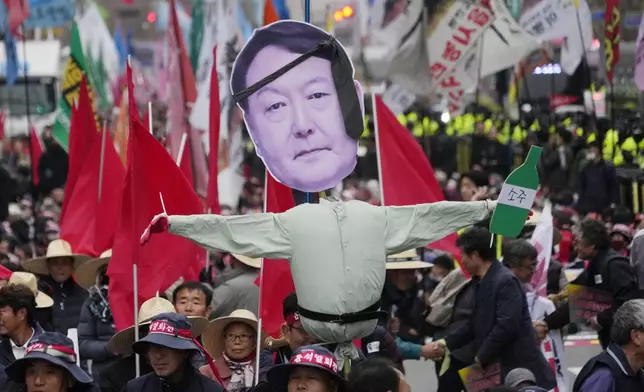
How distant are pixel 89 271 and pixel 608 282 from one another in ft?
11.9

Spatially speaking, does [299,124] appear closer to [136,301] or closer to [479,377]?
[136,301]

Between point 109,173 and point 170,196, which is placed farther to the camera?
point 109,173

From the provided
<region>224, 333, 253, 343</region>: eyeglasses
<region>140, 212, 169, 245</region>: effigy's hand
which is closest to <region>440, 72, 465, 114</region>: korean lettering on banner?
<region>224, 333, 253, 343</region>: eyeglasses

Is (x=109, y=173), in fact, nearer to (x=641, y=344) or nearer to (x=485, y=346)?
(x=485, y=346)

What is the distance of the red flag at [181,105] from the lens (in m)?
15.5

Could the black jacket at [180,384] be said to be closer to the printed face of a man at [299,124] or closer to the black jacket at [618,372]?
the printed face of a man at [299,124]

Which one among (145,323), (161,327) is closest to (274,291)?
(145,323)

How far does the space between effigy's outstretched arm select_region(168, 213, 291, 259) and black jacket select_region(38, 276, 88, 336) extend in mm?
4116

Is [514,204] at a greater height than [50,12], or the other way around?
Result: [50,12]

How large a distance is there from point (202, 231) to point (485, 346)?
8.91ft

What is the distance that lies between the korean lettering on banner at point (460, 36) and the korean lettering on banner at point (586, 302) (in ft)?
24.7

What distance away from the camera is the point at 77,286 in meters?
11.1

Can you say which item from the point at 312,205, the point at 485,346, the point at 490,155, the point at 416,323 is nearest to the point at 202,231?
the point at 312,205

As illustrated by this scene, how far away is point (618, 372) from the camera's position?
21.8ft
